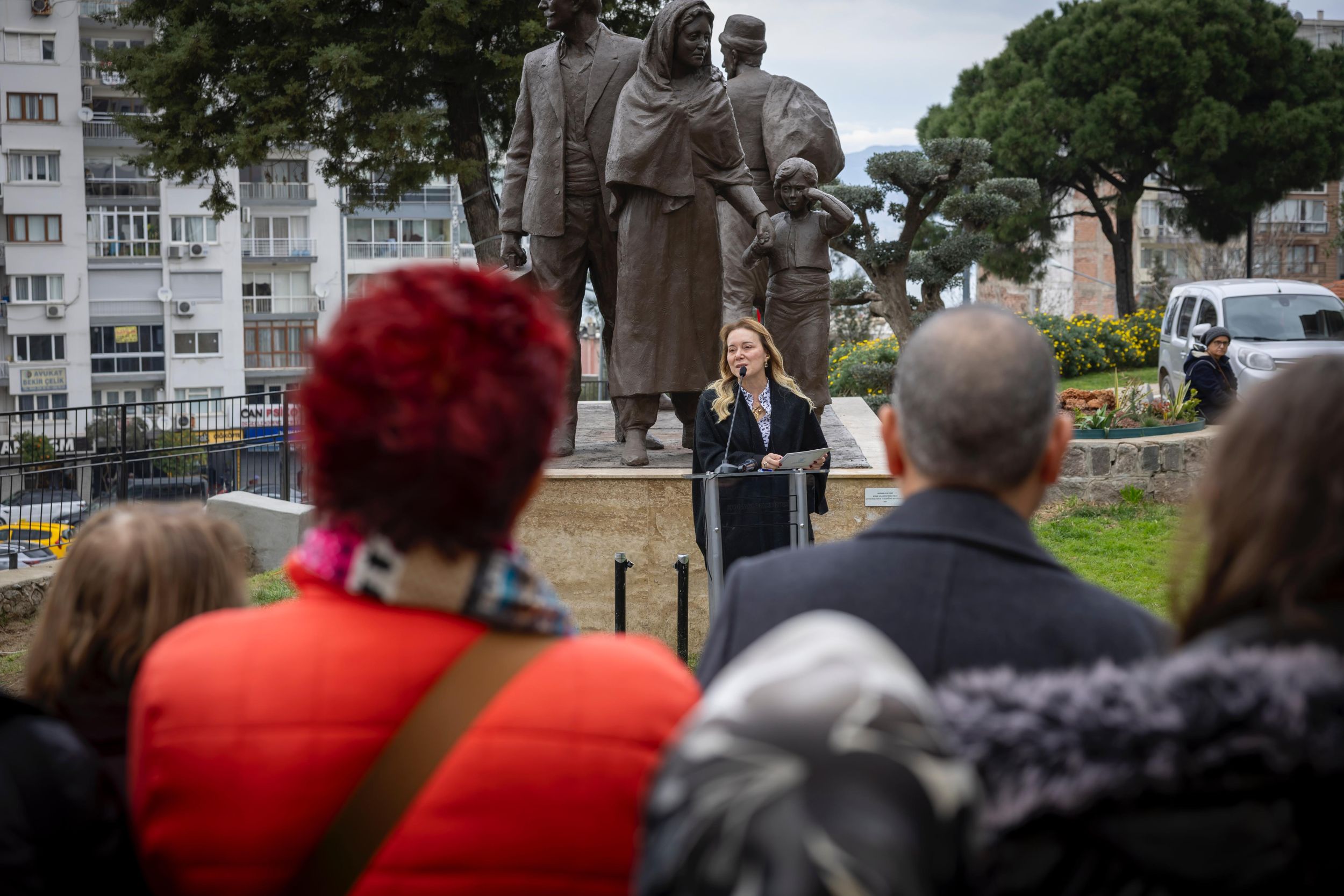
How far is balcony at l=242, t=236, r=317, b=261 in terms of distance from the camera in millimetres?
54062

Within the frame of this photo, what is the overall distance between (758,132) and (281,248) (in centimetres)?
4631

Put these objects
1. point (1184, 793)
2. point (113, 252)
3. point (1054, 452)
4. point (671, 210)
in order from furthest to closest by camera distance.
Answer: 1. point (113, 252)
2. point (671, 210)
3. point (1054, 452)
4. point (1184, 793)

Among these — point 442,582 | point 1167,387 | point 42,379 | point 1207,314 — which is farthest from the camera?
point 42,379

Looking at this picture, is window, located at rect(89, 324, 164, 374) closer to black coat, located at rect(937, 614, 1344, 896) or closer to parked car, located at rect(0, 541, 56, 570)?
parked car, located at rect(0, 541, 56, 570)

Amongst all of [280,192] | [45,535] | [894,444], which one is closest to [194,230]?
[280,192]

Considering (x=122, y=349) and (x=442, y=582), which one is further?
(x=122, y=349)

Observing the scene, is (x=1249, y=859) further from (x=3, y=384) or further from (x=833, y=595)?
(x=3, y=384)

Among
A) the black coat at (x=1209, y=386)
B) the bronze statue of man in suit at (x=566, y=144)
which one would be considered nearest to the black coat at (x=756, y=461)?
the bronze statue of man in suit at (x=566, y=144)

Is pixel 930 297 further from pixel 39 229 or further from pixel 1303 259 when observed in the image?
pixel 1303 259

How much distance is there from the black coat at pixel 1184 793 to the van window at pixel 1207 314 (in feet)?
60.5

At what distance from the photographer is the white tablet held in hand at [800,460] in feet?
20.2

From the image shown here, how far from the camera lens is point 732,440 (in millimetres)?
6309

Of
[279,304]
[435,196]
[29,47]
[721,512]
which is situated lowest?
[721,512]

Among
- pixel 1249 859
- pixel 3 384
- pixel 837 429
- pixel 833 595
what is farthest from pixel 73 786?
pixel 3 384
